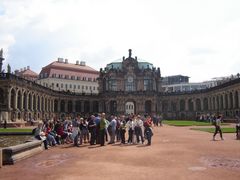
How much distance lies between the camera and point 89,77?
14600cm

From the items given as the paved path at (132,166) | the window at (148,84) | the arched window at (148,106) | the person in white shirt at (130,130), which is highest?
the window at (148,84)

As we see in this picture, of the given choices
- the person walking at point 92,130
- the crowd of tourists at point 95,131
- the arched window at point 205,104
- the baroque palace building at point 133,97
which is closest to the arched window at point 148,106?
the baroque palace building at point 133,97

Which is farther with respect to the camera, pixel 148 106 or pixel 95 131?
pixel 148 106

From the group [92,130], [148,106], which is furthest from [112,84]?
[92,130]

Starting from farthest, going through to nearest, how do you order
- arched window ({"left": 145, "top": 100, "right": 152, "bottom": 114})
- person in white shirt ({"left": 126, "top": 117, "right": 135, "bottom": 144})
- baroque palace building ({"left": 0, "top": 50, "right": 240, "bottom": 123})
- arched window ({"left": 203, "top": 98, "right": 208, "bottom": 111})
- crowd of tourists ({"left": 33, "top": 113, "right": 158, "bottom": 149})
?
arched window ({"left": 145, "top": 100, "right": 152, "bottom": 114})
arched window ({"left": 203, "top": 98, "right": 208, "bottom": 111})
baroque palace building ({"left": 0, "top": 50, "right": 240, "bottom": 123})
person in white shirt ({"left": 126, "top": 117, "right": 135, "bottom": 144})
crowd of tourists ({"left": 33, "top": 113, "right": 158, "bottom": 149})

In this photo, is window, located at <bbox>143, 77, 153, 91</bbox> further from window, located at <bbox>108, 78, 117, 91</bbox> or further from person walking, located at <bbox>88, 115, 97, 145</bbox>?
person walking, located at <bbox>88, 115, 97, 145</bbox>

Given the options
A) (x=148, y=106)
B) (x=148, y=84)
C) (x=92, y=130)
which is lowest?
(x=92, y=130)

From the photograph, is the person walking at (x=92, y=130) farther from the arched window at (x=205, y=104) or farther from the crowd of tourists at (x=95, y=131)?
the arched window at (x=205, y=104)

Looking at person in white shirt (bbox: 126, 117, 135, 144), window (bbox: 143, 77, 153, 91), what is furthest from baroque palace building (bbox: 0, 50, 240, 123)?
person in white shirt (bbox: 126, 117, 135, 144)

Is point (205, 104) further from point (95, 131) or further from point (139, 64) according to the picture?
point (95, 131)

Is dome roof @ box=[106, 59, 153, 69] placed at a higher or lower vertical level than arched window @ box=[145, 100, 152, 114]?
higher

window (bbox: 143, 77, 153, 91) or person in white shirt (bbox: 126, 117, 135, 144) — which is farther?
window (bbox: 143, 77, 153, 91)

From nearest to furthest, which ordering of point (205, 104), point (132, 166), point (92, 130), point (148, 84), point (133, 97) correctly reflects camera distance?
1. point (132, 166)
2. point (92, 130)
3. point (205, 104)
4. point (133, 97)
5. point (148, 84)

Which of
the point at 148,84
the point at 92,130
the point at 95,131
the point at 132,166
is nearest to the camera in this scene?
the point at 132,166
